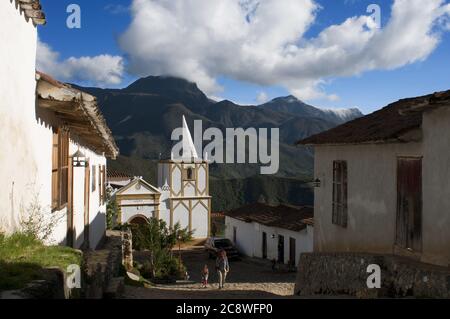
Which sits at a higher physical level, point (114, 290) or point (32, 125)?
point (32, 125)

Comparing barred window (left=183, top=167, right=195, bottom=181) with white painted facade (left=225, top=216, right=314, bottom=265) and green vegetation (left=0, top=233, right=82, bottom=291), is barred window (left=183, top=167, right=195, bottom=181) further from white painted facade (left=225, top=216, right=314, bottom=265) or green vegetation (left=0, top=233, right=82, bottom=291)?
green vegetation (left=0, top=233, right=82, bottom=291)

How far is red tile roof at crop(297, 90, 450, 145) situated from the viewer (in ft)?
23.6

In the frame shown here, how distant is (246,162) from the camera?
336 ft

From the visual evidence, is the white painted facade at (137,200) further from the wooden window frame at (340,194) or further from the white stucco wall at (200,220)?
the wooden window frame at (340,194)

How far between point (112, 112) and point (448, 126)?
490 ft

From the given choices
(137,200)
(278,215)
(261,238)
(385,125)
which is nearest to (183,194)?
(137,200)

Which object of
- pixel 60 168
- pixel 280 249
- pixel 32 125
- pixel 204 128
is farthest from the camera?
pixel 204 128

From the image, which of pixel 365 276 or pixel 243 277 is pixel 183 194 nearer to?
pixel 243 277

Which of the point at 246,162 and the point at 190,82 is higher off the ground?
the point at 190,82

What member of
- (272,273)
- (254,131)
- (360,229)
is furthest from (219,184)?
(254,131)

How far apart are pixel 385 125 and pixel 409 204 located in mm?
1954

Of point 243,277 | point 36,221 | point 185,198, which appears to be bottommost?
point 243,277

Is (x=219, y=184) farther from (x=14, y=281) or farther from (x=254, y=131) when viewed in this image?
(x=254, y=131)

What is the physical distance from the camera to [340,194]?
37.2ft
